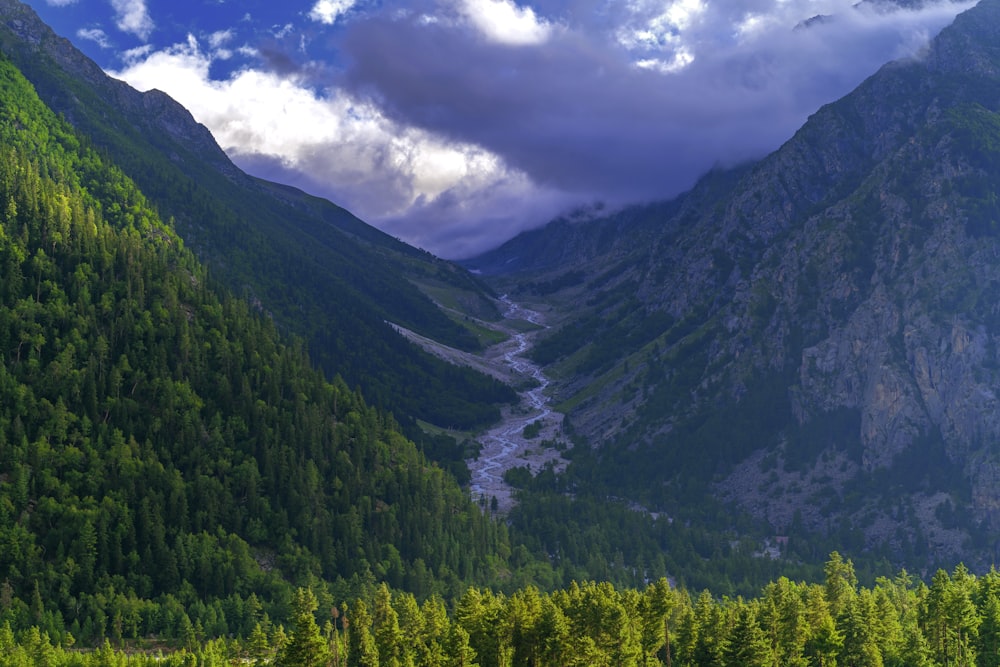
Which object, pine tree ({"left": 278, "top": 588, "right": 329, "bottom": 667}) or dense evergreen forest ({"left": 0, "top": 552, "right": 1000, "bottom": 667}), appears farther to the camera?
dense evergreen forest ({"left": 0, "top": 552, "right": 1000, "bottom": 667})

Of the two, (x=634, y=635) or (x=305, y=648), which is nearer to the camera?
(x=305, y=648)

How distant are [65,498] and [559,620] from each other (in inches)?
4476

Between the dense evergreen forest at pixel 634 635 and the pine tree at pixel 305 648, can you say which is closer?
the pine tree at pixel 305 648

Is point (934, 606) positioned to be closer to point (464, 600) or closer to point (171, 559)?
point (464, 600)

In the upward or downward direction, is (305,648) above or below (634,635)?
below

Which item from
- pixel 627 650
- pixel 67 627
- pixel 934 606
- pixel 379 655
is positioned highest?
pixel 934 606

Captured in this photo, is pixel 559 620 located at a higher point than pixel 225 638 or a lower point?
higher

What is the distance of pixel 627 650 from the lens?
12281 centimetres

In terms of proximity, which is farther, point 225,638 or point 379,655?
point 225,638

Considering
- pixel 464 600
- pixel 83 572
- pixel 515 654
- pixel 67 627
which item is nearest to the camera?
pixel 515 654

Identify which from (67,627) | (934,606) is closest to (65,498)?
(67,627)

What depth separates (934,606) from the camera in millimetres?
134750

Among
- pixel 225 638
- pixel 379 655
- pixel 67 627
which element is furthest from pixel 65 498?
pixel 379 655

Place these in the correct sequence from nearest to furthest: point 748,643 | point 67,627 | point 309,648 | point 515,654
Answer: point 309,648 → point 748,643 → point 515,654 → point 67,627
